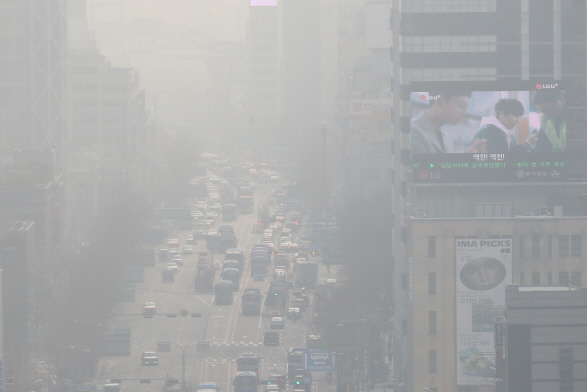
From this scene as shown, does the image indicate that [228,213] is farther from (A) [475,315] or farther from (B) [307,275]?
(A) [475,315]

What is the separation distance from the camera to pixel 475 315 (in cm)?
7294

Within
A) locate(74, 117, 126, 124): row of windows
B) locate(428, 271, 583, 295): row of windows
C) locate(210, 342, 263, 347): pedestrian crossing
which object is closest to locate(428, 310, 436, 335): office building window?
locate(428, 271, 583, 295): row of windows

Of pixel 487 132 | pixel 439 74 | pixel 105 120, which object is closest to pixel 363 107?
pixel 105 120

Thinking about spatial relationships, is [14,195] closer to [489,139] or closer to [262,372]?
[262,372]

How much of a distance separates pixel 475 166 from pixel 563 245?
7.24 metres

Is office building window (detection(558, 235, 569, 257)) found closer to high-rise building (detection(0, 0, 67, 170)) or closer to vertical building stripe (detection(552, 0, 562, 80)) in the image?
vertical building stripe (detection(552, 0, 562, 80))

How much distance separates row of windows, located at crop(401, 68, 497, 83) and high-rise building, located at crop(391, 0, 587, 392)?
6cm

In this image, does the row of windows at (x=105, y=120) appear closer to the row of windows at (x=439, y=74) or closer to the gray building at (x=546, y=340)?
the row of windows at (x=439, y=74)

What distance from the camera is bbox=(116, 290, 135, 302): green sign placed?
90125mm

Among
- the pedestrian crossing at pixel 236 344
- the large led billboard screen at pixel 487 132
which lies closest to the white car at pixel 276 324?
the pedestrian crossing at pixel 236 344

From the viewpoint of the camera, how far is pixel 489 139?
77.3 m

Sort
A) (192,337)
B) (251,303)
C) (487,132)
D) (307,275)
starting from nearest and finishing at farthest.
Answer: (487,132) → (192,337) → (251,303) → (307,275)

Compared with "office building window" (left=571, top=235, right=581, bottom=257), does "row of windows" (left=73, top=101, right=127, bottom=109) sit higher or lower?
higher

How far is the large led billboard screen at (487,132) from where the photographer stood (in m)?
77.0
